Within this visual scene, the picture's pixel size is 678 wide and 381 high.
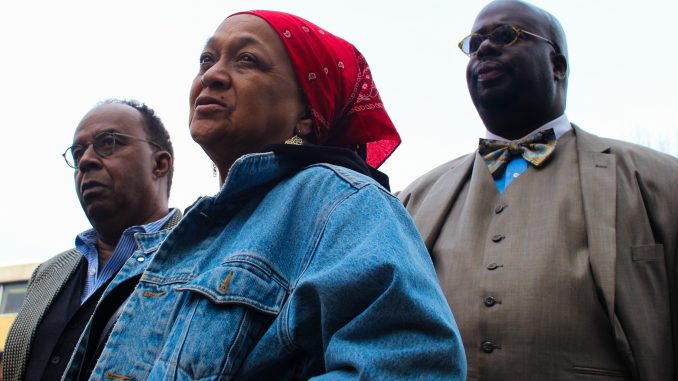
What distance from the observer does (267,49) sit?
1.92 meters

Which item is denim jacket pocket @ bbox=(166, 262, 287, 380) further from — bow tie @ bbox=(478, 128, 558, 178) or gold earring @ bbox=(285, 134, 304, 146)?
bow tie @ bbox=(478, 128, 558, 178)

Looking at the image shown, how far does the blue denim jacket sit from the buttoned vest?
3.43ft

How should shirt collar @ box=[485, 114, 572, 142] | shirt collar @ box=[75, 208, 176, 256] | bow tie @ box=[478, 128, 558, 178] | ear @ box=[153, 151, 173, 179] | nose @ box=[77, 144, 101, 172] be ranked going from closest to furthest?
bow tie @ box=[478, 128, 558, 178]
shirt collar @ box=[485, 114, 572, 142]
shirt collar @ box=[75, 208, 176, 256]
nose @ box=[77, 144, 101, 172]
ear @ box=[153, 151, 173, 179]

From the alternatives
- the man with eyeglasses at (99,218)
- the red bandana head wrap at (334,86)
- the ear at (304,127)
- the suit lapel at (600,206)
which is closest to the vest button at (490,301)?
the suit lapel at (600,206)

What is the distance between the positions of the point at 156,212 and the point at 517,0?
2.00 metres

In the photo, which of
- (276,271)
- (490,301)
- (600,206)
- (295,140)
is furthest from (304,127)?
(600,206)

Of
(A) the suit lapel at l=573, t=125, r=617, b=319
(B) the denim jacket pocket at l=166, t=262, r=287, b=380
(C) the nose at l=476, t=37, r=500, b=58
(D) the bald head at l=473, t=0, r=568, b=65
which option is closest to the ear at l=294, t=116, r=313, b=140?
(B) the denim jacket pocket at l=166, t=262, r=287, b=380

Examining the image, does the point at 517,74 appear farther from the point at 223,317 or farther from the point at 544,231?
the point at 223,317

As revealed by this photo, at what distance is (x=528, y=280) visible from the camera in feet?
8.01

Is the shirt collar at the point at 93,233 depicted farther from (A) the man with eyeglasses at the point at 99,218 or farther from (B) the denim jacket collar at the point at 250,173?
(B) the denim jacket collar at the point at 250,173

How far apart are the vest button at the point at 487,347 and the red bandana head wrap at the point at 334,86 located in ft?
2.65

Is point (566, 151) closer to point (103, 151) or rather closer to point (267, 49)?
point (267, 49)

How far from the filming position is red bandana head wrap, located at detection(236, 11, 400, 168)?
1.93m

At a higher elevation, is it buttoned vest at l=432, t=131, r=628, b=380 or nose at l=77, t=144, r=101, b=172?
nose at l=77, t=144, r=101, b=172
